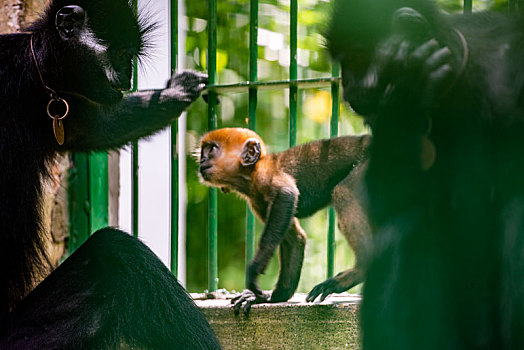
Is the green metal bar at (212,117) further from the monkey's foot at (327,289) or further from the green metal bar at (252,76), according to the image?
the monkey's foot at (327,289)

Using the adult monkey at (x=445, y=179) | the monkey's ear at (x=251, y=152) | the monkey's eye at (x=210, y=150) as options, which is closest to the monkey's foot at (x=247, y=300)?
the monkey's ear at (x=251, y=152)

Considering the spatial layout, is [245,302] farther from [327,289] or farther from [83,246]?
[83,246]

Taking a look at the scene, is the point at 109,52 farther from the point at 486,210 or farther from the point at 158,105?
the point at 486,210

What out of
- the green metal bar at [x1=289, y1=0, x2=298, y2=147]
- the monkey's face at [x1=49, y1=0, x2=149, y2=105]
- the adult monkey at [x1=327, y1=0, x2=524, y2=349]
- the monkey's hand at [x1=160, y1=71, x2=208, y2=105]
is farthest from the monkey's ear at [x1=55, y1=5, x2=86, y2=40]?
the adult monkey at [x1=327, y1=0, x2=524, y2=349]

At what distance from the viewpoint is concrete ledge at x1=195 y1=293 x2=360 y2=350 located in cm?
321

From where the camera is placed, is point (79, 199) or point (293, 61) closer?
point (293, 61)

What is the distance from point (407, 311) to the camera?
6.70ft

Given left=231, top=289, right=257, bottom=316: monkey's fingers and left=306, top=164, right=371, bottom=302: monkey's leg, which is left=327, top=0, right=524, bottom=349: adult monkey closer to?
left=306, top=164, right=371, bottom=302: monkey's leg

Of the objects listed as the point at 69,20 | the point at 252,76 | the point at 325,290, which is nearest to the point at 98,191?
the point at 252,76

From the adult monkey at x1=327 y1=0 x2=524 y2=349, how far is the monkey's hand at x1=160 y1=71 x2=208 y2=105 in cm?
170

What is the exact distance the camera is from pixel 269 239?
3.41 meters

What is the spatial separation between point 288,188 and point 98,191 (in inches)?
55.0

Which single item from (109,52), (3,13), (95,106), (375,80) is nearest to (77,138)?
(95,106)

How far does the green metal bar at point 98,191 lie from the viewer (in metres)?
4.16
